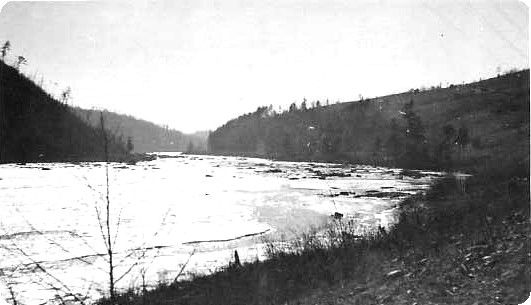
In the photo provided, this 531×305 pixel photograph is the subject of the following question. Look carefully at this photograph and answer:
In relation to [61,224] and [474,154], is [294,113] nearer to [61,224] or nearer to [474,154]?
[474,154]

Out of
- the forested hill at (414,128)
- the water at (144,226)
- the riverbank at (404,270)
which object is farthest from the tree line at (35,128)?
the riverbank at (404,270)

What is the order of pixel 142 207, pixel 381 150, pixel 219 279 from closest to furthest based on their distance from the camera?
pixel 219 279 → pixel 142 207 → pixel 381 150

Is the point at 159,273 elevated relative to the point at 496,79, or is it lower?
lower

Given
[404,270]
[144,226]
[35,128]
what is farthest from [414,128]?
[35,128]

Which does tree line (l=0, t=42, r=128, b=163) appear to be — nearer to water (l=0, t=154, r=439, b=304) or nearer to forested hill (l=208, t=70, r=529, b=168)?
water (l=0, t=154, r=439, b=304)

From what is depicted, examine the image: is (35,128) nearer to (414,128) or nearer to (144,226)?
(144,226)

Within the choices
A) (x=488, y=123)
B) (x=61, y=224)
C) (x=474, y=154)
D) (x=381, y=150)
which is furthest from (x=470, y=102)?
(x=61, y=224)
